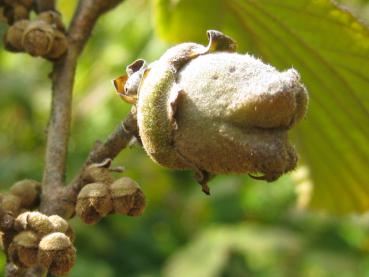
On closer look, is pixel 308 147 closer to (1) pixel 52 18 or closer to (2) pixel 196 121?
(1) pixel 52 18

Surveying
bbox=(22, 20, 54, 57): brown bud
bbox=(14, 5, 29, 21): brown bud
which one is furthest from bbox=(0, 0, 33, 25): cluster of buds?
bbox=(22, 20, 54, 57): brown bud

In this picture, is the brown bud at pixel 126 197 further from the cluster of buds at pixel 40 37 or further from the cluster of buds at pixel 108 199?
the cluster of buds at pixel 40 37

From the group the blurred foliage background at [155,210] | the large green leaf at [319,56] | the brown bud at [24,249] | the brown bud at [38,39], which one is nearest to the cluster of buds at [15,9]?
the brown bud at [38,39]

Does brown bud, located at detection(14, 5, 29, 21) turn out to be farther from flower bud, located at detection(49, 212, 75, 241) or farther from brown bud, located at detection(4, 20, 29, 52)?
flower bud, located at detection(49, 212, 75, 241)

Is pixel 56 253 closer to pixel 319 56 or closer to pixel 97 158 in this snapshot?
pixel 97 158

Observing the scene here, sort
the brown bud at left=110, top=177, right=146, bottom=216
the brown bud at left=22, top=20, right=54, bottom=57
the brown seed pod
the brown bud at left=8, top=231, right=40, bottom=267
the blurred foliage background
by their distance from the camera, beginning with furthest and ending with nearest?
the blurred foliage background → the brown bud at left=22, top=20, right=54, bottom=57 → the brown bud at left=110, top=177, right=146, bottom=216 → the brown bud at left=8, top=231, right=40, bottom=267 → the brown seed pod
